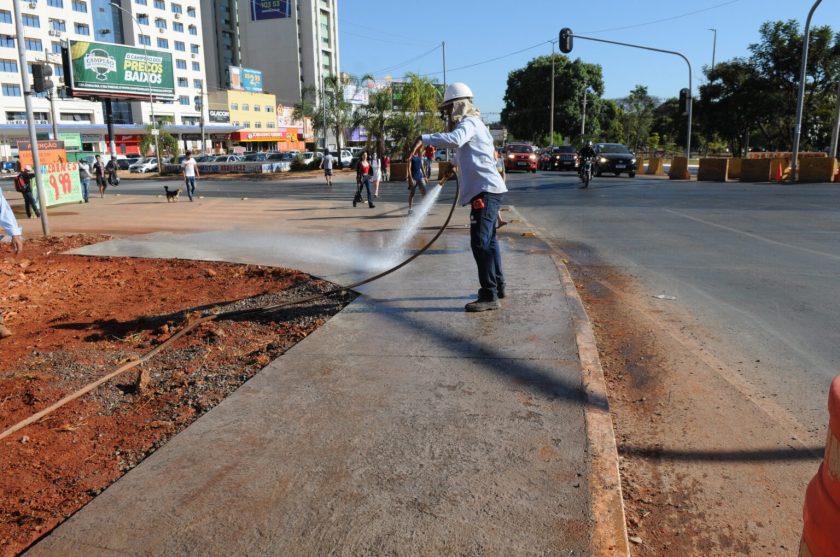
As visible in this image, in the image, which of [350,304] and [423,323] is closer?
[423,323]

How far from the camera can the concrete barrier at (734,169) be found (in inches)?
1117

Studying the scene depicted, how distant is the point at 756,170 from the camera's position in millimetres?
27234

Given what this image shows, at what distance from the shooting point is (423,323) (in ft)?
17.3

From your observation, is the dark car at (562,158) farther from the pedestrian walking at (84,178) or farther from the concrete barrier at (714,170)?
the pedestrian walking at (84,178)

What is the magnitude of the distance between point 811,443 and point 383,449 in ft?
7.46

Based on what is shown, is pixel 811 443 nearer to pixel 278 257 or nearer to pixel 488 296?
pixel 488 296

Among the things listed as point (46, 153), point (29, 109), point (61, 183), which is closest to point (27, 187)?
point (29, 109)

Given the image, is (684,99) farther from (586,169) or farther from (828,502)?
(828,502)

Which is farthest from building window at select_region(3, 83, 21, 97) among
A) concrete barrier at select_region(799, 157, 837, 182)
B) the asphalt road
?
concrete barrier at select_region(799, 157, 837, 182)

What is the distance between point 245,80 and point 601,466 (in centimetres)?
10232

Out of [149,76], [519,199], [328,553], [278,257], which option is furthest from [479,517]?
[149,76]

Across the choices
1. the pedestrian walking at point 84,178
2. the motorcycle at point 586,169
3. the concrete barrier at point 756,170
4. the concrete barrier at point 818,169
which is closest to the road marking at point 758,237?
the motorcycle at point 586,169

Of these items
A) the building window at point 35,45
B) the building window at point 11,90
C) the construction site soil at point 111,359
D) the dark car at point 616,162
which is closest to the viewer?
the construction site soil at point 111,359

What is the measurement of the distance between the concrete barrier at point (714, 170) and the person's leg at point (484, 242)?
25.8 m
